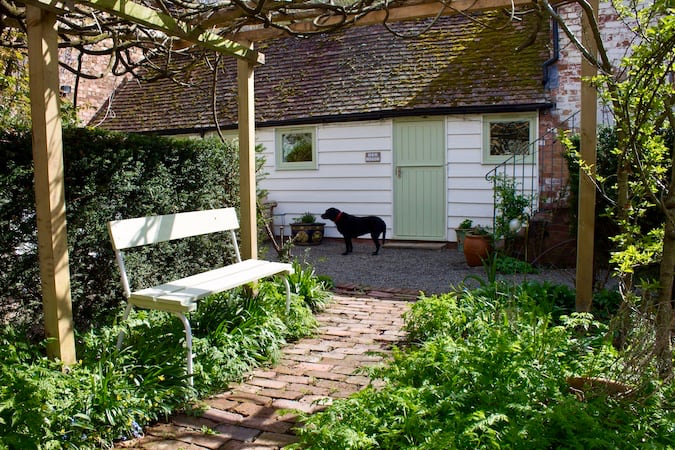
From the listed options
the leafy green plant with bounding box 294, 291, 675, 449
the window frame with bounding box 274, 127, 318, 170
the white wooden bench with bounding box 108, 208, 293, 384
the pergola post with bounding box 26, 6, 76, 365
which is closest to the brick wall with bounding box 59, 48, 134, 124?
the window frame with bounding box 274, 127, 318, 170

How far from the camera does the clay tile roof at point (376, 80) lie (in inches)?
399


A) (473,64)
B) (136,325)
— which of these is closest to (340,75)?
(473,64)

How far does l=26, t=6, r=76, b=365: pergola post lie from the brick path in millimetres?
918

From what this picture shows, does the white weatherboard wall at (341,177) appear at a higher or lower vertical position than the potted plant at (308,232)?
higher

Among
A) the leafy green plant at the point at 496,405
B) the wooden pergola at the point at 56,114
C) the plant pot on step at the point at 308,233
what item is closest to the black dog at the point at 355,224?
the plant pot on step at the point at 308,233

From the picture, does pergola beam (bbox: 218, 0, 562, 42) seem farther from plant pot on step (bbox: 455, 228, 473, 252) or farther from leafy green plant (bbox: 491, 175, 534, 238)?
plant pot on step (bbox: 455, 228, 473, 252)

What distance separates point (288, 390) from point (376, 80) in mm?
8624

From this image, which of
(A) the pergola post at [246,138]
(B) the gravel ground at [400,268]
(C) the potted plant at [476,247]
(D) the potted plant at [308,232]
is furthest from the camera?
(D) the potted plant at [308,232]

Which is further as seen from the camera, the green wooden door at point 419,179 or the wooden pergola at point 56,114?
the green wooden door at point 419,179

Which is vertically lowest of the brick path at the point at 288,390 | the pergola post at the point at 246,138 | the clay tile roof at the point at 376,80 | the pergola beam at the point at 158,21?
the brick path at the point at 288,390

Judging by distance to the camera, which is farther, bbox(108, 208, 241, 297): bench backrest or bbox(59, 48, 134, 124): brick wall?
bbox(59, 48, 134, 124): brick wall

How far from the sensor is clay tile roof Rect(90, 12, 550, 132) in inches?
399

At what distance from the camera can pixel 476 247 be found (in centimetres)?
823

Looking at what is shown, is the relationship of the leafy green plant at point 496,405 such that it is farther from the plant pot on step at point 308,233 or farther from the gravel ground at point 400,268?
the plant pot on step at point 308,233
